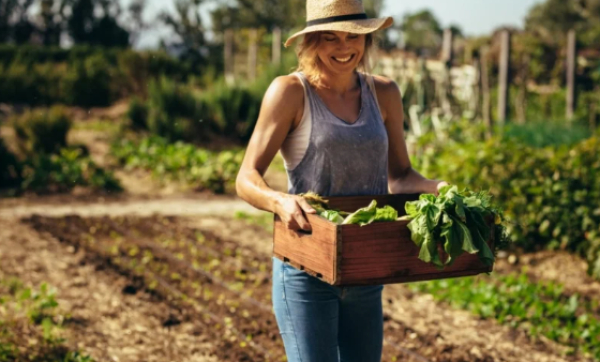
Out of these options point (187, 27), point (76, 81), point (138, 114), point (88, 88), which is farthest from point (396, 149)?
point (187, 27)

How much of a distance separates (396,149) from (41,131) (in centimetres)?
961

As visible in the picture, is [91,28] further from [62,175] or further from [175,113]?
[62,175]

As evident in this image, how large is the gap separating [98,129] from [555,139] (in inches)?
328

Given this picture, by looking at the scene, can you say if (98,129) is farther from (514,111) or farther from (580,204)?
(580,204)

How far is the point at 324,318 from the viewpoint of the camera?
2.66 metres

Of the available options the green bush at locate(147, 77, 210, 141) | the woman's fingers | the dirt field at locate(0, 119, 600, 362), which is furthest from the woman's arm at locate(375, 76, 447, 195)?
the green bush at locate(147, 77, 210, 141)

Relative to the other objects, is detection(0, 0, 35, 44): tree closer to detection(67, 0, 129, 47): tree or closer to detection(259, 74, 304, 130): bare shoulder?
detection(67, 0, 129, 47): tree

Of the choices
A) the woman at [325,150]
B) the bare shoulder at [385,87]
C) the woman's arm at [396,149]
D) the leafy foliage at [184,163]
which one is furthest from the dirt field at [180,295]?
the bare shoulder at [385,87]

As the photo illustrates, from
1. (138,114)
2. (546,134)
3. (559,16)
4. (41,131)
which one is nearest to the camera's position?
(546,134)

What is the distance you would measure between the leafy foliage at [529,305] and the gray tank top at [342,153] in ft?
9.20

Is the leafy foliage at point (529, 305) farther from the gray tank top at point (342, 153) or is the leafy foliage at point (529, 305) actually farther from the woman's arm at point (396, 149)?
the gray tank top at point (342, 153)

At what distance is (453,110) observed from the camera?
40.3 feet

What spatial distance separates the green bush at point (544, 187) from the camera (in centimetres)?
673

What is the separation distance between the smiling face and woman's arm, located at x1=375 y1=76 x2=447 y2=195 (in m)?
0.21
